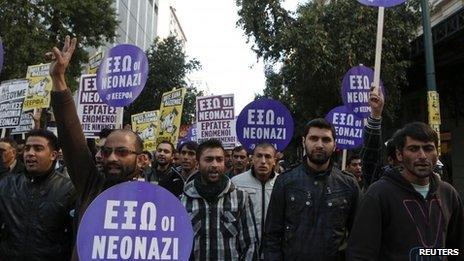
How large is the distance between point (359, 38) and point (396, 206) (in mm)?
13766

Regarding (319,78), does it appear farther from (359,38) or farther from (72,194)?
(72,194)

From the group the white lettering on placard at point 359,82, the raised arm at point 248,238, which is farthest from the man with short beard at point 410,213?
the white lettering on placard at point 359,82

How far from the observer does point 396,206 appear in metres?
2.86

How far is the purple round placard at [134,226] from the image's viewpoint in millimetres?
2574

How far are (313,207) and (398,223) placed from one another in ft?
2.72

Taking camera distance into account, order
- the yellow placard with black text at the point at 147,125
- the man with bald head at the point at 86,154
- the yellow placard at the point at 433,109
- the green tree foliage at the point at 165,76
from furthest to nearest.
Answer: the green tree foliage at the point at 165,76
the yellow placard with black text at the point at 147,125
the yellow placard at the point at 433,109
the man with bald head at the point at 86,154

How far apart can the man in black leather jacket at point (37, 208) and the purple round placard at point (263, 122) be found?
10.1 ft

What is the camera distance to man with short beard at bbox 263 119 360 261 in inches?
139

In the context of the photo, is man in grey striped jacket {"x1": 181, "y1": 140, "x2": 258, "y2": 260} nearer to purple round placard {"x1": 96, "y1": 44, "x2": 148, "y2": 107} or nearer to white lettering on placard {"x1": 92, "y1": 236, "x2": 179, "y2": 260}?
white lettering on placard {"x1": 92, "y1": 236, "x2": 179, "y2": 260}

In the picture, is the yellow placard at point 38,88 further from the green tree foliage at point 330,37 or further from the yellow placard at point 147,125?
the green tree foliage at point 330,37

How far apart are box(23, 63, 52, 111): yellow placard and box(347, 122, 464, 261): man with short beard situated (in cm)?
795

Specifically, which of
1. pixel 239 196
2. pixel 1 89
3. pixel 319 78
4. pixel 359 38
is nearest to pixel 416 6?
pixel 359 38

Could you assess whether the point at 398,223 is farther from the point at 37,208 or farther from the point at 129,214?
the point at 37,208

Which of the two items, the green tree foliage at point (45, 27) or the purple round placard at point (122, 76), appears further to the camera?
the green tree foliage at point (45, 27)
